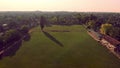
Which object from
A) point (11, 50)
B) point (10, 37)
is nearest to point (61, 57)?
point (11, 50)

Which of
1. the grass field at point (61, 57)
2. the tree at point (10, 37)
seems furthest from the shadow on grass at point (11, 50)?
the tree at point (10, 37)

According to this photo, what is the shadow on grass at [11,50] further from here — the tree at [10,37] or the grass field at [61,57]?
the tree at [10,37]

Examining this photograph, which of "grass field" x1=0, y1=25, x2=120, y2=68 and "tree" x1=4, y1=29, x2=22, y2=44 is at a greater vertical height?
"tree" x1=4, y1=29, x2=22, y2=44

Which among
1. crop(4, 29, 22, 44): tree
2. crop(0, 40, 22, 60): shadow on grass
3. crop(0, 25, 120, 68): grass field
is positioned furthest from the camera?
crop(4, 29, 22, 44): tree

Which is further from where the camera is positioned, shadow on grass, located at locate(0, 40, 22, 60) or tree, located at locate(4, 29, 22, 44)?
tree, located at locate(4, 29, 22, 44)

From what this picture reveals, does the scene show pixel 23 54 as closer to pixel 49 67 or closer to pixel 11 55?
pixel 11 55

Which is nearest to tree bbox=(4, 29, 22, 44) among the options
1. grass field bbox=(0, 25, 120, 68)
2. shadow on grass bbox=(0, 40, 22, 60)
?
shadow on grass bbox=(0, 40, 22, 60)

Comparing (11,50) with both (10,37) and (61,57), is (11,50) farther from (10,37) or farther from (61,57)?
(61,57)

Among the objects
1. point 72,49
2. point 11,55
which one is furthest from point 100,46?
point 11,55

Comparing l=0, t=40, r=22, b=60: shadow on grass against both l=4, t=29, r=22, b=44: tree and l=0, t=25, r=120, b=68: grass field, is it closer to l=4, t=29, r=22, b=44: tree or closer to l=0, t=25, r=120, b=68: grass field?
l=0, t=25, r=120, b=68: grass field

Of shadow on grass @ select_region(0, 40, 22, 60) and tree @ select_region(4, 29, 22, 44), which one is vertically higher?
tree @ select_region(4, 29, 22, 44)

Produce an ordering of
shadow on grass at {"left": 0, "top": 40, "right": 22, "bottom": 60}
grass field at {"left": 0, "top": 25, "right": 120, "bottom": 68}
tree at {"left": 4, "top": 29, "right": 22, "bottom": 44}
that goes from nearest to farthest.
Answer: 1. grass field at {"left": 0, "top": 25, "right": 120, "bottom": 68}
2. shadow on grass at {"left": 0, "top": 40, "right": 22, "bottom": 60}
3. tree at {"left": 4, "top": 29, "right": 22, "bottom": 44}
